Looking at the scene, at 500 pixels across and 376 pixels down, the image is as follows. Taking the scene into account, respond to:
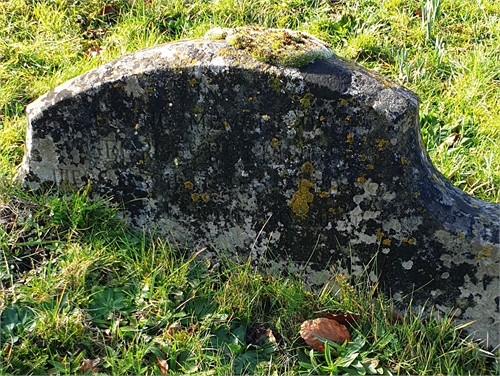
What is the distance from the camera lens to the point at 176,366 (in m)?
2.68

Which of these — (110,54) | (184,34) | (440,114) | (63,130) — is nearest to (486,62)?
(440,114)

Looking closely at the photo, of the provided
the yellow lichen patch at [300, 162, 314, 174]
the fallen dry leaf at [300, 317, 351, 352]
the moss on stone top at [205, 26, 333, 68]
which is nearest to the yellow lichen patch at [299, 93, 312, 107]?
the moss on stone top at [205, 26, 333, 68]

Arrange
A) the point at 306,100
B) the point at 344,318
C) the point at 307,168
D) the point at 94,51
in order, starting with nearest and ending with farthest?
the point at 306,100, the point at 307,168, the point at 344,318, the point at 94,51

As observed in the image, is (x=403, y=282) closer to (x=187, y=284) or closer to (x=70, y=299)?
(x=187, y=284)

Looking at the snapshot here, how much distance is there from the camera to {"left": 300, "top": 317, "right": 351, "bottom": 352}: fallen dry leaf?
2791 mm

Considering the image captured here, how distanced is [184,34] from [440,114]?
2062 mm

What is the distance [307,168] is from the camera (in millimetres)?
2770

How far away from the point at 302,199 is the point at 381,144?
0.44 metres

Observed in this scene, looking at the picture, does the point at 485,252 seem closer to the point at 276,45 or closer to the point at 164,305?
the point at 276,45

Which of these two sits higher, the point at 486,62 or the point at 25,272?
the point at 486,62

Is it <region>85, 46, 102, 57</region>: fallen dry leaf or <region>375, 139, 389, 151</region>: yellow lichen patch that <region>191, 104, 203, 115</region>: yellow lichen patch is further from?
<region>85, 46, 102, 57</region>: fallen dry leaf

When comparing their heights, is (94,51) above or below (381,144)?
below

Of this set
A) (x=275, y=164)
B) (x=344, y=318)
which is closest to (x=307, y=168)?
(x=275, y=164)

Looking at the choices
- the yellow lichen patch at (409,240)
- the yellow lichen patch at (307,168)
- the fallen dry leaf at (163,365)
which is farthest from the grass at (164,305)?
the yellow lichen patch at (307,168)
